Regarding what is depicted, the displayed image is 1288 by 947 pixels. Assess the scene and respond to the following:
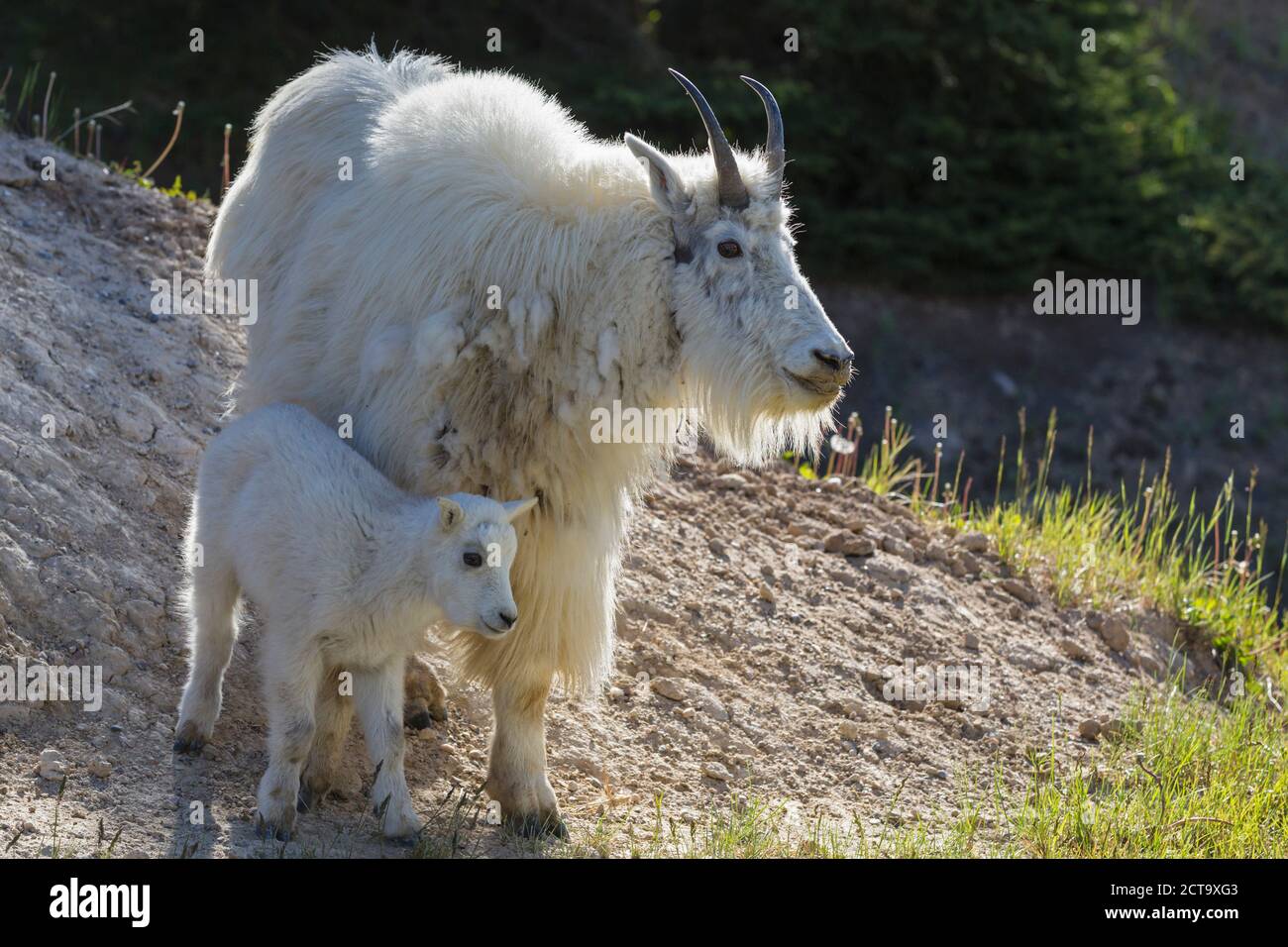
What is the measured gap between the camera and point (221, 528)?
5.26m

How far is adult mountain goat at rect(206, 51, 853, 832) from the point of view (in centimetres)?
529

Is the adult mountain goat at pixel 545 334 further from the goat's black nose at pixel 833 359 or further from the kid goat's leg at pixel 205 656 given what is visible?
the kid goat's leg at pixel 205 656

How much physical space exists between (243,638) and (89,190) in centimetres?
320

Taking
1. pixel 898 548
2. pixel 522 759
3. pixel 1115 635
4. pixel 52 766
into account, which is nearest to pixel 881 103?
pixel 898 548

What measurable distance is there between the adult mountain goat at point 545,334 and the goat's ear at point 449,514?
1.84 feet

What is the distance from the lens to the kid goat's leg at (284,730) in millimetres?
4945

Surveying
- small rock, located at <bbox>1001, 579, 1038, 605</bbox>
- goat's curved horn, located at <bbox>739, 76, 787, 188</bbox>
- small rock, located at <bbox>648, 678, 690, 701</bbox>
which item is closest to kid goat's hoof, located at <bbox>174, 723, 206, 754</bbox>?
small rock, located at <bbox>648, 678, 690, 701</bbox>

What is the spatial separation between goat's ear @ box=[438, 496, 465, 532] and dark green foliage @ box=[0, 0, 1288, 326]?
8555 mm

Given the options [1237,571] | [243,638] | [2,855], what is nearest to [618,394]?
[243,638]

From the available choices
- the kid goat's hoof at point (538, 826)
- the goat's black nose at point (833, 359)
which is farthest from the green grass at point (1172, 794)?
the goat's black nose at point (833, 359)

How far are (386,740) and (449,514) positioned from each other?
82cm

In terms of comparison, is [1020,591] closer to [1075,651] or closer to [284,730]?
[1075,651]

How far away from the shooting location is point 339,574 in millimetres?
4965

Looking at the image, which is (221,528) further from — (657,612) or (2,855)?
(657,612)
